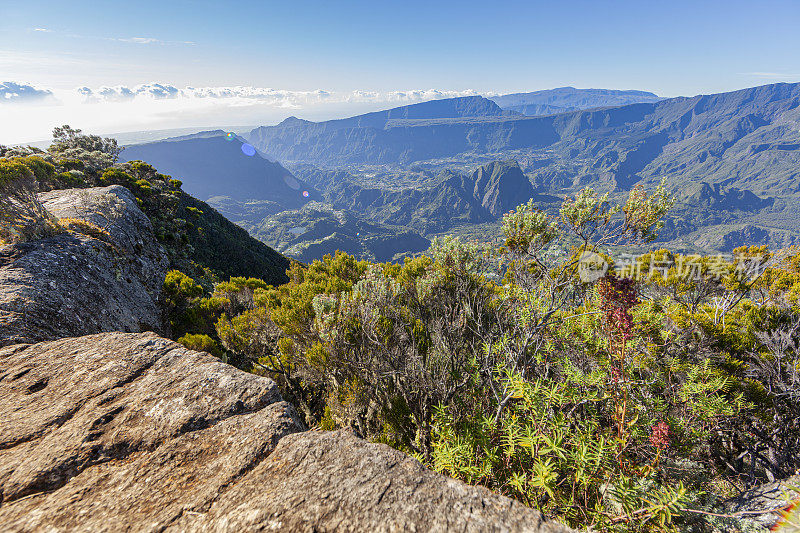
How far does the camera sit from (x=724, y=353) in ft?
35.9

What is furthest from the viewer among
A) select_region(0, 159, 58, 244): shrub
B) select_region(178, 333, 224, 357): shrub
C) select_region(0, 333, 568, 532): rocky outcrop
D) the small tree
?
the small tree

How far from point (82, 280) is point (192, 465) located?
13978 mm

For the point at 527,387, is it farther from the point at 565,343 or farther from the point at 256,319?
the point at 256,319

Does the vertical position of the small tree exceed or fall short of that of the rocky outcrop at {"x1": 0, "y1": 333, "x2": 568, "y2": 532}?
it exceeds it

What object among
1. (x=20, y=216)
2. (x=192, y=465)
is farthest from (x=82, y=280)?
(x=192, y=465)

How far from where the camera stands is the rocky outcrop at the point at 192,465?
3.72 meters

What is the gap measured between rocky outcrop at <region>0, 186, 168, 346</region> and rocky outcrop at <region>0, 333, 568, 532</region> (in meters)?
4.46

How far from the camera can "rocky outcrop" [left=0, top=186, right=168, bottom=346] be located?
997cm

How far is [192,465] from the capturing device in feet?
15.5

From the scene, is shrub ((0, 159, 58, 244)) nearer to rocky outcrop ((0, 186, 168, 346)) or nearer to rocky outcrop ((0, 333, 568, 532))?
rocky outcrop ((0, 186, 168, 346))

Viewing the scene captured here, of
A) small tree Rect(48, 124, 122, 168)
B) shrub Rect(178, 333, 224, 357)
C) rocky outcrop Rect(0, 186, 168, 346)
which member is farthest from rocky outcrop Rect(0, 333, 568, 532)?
small tree Rect(48, 124, 122, 168)

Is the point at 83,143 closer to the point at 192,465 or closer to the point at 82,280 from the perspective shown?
the point at 82,280

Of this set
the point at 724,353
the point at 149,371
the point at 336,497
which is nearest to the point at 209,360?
the point at 149,371

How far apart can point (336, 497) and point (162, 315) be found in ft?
60.3
